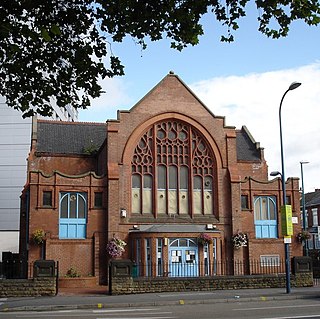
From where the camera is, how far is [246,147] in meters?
41.9

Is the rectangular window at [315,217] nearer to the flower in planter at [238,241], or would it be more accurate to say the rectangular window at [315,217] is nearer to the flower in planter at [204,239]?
the flower in planter at [238,241]

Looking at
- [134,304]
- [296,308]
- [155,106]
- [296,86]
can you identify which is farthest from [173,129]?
[296,308]

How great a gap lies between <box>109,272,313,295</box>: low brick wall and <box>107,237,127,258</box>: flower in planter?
773 cm

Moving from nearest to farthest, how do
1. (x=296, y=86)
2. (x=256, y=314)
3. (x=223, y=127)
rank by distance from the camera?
(x=256, y=314)
(x=296, y=86)
(x=223, y=127)

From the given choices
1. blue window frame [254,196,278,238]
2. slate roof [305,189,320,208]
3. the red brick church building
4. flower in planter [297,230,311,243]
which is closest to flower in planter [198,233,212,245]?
the red brick church building

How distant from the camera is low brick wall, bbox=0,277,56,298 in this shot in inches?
896

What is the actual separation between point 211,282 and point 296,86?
33.2 feet

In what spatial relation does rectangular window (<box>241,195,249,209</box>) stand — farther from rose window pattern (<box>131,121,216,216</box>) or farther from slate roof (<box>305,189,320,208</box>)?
slate roof (<box>305,189,320,208</box>)

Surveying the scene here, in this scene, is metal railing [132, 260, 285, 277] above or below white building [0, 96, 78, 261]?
below

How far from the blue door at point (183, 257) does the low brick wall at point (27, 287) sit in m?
10.3

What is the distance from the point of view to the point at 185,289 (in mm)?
24562

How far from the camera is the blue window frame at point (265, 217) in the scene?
116 feet

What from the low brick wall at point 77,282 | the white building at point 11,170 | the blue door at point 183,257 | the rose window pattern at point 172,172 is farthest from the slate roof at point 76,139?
the white building at point 11,170

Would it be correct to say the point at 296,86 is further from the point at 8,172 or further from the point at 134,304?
the point at 8,172
